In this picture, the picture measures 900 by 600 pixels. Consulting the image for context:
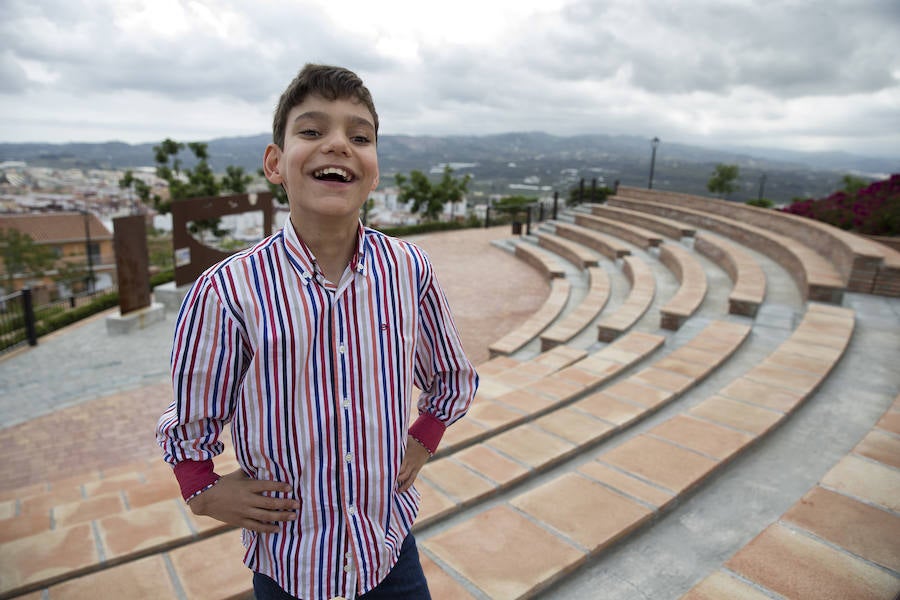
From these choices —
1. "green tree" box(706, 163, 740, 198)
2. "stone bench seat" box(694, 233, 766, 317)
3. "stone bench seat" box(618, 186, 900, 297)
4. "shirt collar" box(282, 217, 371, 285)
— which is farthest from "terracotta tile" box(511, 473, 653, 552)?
"green tree" box(706, 163, 740, 198)

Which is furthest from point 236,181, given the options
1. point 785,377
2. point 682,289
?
point 785,377

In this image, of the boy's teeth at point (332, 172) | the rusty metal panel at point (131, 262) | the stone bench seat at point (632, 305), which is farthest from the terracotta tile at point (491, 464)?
the rusty metal panel at point (131, 262)

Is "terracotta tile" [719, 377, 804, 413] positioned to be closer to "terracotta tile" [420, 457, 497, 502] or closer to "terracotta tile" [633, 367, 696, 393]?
"terracotta tile" [633, 367, 696, 393]

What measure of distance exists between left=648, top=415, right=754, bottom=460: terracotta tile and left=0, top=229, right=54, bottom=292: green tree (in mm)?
45179

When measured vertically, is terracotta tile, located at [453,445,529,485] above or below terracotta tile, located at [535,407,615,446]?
below

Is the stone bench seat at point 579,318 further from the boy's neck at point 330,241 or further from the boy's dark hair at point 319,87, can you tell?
the boy's dark hair at point 319,87

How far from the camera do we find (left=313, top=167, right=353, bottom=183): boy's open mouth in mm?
1064

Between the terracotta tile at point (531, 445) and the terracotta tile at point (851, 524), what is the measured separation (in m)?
1.04

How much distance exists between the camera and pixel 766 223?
1027 cm

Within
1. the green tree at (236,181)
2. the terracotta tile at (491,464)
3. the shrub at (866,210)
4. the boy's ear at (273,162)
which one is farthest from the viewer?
the green tree at (236,181)

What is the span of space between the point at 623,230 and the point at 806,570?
11.5m

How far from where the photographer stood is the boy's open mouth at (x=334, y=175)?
106 cm

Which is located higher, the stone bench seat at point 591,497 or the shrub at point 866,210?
the shrub at point 866,210

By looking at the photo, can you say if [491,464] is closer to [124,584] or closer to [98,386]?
[124,584]
